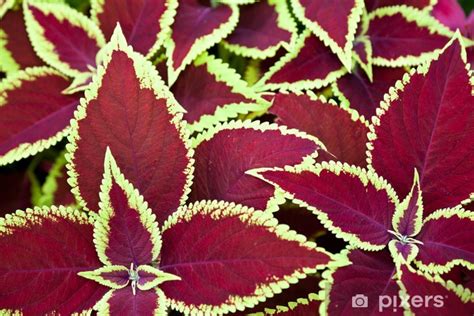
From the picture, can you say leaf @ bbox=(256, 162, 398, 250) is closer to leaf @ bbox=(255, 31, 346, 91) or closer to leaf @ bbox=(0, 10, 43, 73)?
leaf @ bbox=(255, 31, 346, 91)

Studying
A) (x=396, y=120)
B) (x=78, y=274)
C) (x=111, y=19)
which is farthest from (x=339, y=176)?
(x=111, y=19)

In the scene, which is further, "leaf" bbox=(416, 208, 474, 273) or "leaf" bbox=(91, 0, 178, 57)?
"leaf" bbox=(91, 0, 178, 57)

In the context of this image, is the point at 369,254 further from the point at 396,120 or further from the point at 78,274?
the point at 78,274

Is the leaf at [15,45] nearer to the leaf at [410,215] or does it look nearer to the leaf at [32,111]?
the leaf at [32,111]

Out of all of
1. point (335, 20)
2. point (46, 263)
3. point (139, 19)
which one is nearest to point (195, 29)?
point (139, 19)

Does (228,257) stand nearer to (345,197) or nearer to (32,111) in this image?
(345,197)

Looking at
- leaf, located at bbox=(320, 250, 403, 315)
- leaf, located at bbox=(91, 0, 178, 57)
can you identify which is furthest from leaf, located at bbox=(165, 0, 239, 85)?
leaf, located at bbox=(320, 250, 403, 315)
